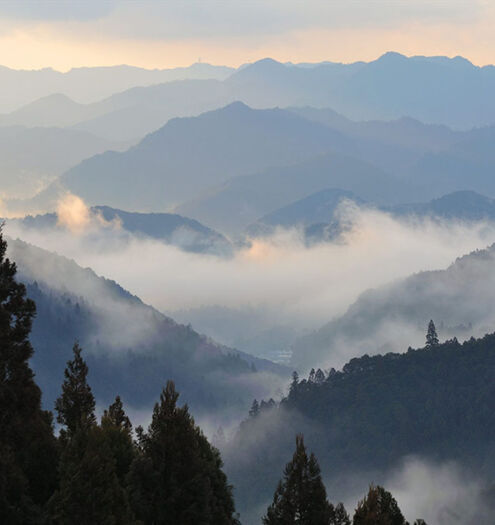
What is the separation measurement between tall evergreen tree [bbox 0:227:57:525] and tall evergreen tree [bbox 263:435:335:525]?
11.5 metres

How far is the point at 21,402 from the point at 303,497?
14285 millimetres

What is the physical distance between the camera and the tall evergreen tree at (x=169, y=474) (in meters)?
39.5

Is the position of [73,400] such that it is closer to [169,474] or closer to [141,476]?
[141,476]

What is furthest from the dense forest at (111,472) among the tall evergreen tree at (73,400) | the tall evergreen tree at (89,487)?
the tall evergreen tree at (73,400)

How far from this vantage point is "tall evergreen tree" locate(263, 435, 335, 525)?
43.2 meters

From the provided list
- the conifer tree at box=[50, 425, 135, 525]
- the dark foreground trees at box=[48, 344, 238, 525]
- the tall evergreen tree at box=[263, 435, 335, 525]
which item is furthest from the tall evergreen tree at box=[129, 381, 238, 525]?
the tall evergreen tree at box=[263, 435, 335, 525]

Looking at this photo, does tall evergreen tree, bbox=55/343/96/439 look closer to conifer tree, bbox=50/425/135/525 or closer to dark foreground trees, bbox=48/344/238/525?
dark foreground trees, bbox=48/344/238/525

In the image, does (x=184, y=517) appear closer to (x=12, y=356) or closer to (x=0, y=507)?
(x=0, y=507)

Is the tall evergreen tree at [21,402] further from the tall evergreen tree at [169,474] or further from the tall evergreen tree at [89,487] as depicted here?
the tall evergreen tree at [169,474]

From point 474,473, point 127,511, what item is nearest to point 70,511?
point 127,511

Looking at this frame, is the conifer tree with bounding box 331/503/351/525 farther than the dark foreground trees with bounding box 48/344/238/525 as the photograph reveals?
Yes

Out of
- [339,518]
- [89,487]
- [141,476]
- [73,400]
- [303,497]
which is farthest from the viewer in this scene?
[73,400]

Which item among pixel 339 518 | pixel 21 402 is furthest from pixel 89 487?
pixel 339 518

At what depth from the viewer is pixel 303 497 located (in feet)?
142
